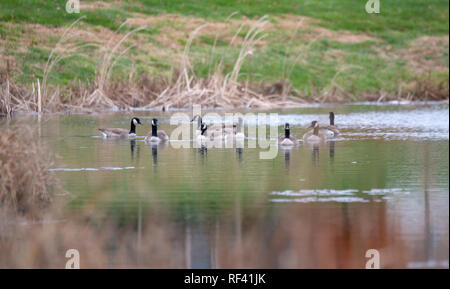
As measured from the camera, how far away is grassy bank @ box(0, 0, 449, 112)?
35281 mm

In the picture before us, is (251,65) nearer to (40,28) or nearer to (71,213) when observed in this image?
(40,28)

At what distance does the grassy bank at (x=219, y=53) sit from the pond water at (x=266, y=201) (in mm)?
7553

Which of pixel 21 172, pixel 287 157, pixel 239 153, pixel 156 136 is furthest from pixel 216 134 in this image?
pixel 21 172

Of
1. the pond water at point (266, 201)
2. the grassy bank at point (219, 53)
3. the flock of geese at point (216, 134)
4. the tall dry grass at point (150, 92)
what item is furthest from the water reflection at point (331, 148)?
the tall dry grass at point (150, 92)

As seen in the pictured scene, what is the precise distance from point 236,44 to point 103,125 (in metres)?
23.2

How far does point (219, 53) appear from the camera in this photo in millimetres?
47812

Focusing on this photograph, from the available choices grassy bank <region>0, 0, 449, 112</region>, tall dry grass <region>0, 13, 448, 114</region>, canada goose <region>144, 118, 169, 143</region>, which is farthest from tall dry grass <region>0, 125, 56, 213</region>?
tall dry grass <region>0, 13, 448, 114</region>

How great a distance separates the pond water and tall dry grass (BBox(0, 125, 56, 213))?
21.2 inches

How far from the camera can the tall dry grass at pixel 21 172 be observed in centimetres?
1219

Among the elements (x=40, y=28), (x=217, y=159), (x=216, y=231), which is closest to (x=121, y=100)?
(x=40, y=28)

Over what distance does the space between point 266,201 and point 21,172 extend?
3643mm

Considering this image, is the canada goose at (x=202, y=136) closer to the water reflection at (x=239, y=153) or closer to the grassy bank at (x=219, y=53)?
Answer: the water reflection at (x=239, y=153)

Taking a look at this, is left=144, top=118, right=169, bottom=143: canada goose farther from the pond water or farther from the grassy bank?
the grassy bank

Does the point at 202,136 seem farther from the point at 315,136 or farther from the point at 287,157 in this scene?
the point at 287,157
